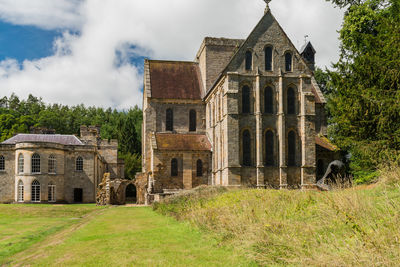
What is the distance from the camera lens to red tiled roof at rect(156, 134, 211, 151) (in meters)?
38.3

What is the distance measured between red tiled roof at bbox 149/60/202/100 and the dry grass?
30.0 m

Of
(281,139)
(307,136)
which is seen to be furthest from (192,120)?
(307,136)

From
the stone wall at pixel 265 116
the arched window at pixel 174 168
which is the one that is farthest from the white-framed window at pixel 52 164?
the stone wall at pixel 265 116

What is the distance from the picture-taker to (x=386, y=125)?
2278cm

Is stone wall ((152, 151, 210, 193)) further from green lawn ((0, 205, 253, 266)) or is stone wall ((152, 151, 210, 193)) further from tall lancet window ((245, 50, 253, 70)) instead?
green lawn ((0, 205, 253, 266))

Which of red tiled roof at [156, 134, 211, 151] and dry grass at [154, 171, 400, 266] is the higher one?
red tiled roof at [156, 134, 211, 151]

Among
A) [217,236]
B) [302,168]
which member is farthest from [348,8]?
[217,236]

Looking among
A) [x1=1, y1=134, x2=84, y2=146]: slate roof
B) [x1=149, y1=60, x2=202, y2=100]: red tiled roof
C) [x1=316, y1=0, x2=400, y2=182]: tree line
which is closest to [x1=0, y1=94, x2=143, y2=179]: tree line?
[x1=1, y1=134, x2=84, y2=146]: slate roof

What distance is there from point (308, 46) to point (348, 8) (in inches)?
1071

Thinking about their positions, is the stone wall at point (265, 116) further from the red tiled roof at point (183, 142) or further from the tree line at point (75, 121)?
the tree line at point (75, 121)

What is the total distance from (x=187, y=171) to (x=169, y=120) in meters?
7.62

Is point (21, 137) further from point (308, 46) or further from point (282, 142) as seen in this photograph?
point (308, 46)

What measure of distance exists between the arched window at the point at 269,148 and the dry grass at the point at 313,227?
20.4 meters

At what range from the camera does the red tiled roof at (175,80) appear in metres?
43.7
